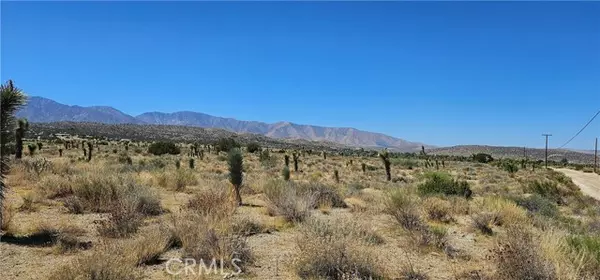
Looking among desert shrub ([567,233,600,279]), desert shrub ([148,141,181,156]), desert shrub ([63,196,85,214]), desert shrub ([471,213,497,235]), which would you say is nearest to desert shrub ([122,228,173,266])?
desert shrub ([63,196,85,214])

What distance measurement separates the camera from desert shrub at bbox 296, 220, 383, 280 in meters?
7.38

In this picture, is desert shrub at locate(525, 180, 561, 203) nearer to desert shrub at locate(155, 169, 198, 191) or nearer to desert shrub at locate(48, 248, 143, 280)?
desert shrub at locate(155, 169, 198, 191)

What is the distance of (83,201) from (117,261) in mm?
7593

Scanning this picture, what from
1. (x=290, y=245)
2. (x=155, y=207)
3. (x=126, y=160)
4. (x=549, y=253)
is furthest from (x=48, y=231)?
(x=126, y=160)

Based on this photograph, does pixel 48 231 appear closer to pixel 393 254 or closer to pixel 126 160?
pixel 393 254

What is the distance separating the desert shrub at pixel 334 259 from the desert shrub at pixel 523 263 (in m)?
1.87

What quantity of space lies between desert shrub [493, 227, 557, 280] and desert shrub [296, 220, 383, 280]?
1870 mm

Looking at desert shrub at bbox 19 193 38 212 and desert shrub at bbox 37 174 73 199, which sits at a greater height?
desert shrub at bbox 37 174 73 199

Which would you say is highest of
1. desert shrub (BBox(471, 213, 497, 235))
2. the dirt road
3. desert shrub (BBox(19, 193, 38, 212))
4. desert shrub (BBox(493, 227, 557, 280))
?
desert shrub (BBox(493, 227, 557, 280))

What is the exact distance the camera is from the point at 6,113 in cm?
951

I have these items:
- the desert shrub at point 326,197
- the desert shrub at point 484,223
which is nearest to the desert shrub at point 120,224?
the desert shrub at point 326,197

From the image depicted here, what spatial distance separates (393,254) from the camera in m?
9.36

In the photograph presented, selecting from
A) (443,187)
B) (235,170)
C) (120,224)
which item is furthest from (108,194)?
(443,187)

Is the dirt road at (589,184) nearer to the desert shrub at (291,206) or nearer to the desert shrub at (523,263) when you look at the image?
the desert shrub at (291,206)
